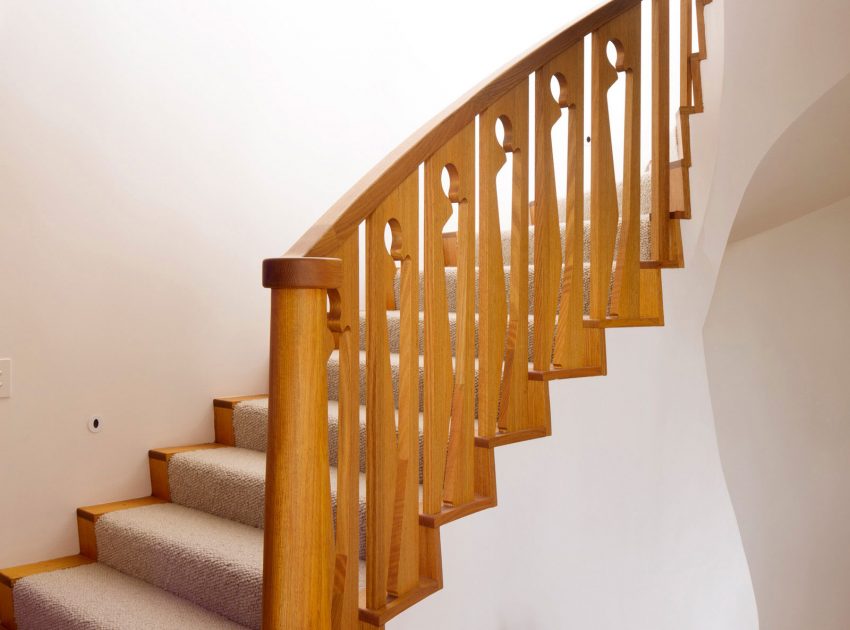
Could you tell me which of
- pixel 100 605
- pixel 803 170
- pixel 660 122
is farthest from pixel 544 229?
pixel 803 170

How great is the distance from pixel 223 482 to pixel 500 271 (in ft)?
4.06

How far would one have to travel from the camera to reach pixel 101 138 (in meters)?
2.71

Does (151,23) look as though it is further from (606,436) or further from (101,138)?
(606,436)

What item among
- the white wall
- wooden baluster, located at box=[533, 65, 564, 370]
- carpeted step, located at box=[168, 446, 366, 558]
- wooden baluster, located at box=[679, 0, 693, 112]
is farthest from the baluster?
the white wall

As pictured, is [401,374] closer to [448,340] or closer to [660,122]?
[448,340]

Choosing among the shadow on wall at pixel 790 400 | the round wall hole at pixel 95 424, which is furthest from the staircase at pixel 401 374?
the shadow on wall at pixel 790 400

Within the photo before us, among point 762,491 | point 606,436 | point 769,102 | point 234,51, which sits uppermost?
point 234,51

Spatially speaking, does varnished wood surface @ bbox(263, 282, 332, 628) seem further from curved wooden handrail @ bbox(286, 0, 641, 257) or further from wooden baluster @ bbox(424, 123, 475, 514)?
wooden baluster @ bbox(424, 123, 475, 514)

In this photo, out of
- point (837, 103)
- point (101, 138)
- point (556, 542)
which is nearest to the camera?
point (556, 542)

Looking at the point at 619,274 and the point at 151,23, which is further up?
the point at 151,23

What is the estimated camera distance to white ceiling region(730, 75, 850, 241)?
2.95 meters

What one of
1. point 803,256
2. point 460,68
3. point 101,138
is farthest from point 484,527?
point 803,256

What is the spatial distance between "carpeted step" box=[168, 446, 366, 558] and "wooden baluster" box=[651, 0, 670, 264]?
49.5 inches

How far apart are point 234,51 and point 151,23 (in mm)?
355
